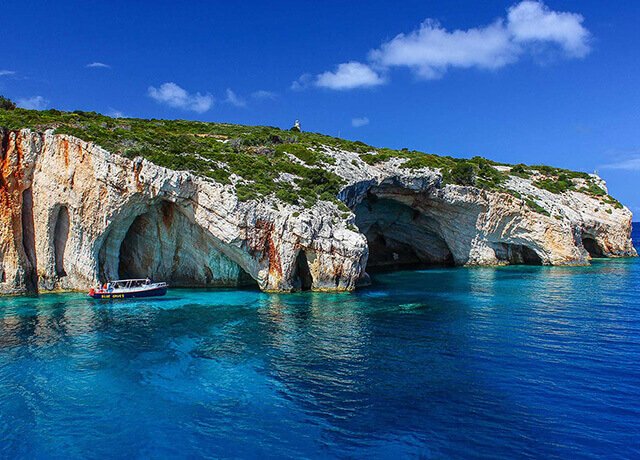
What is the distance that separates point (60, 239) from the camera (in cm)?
4197

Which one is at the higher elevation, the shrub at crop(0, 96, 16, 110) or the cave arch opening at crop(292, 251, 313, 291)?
the shrub at crop(0, 96, 16, 110)

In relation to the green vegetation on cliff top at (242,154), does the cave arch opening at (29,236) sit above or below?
below

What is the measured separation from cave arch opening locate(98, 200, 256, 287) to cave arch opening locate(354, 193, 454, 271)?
21616 mm

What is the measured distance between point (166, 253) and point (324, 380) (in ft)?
102

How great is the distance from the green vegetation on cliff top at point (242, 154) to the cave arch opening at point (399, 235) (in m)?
7.06

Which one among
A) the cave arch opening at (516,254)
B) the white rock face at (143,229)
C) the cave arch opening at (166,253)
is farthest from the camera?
the cave arch opening at (516,254)

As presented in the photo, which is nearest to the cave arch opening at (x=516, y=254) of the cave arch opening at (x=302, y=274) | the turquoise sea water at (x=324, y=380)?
the turquoise sea water at (x=324, y=380)

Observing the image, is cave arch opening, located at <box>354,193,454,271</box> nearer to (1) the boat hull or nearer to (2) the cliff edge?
(2) the cliff edge

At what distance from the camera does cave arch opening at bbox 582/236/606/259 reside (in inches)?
2784

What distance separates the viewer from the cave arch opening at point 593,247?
70.7 metres

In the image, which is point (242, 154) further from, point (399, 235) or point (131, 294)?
point (399, 235)

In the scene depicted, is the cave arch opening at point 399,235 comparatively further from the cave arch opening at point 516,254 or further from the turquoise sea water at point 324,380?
the turquoise sea water at point 324,380

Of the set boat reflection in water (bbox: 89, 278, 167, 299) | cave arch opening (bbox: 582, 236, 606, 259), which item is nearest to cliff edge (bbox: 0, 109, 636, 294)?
boat reflection in water (bbox: 89, 278, 167, 299)

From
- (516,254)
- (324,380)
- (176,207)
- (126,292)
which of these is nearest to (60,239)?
(126,292)
